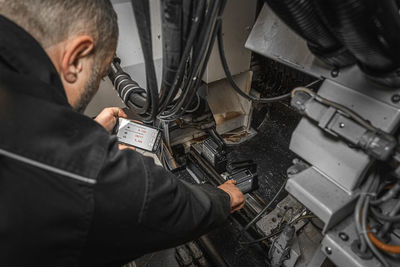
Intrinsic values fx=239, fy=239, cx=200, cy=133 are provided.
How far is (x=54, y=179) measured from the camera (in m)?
0.49

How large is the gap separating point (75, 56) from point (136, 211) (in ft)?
1.39

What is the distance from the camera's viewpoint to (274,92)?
6.01 ft

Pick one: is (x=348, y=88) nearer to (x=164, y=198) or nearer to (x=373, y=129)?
(x=373, y=129)

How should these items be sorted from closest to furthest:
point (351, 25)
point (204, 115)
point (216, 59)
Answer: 1. point (351, 25)
2. point (216, 59)
3. point (204, 115)

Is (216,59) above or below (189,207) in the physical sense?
above

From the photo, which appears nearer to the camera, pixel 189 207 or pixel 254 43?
pixel 189 207

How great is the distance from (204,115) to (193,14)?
954 millimetres

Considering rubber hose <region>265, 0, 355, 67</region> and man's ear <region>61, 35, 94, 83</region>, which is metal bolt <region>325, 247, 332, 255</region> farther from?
man's ear <region>61, 35, 94, 83</region>

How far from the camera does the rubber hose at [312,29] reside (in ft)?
1.55

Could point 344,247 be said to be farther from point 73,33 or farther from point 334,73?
point 73,33

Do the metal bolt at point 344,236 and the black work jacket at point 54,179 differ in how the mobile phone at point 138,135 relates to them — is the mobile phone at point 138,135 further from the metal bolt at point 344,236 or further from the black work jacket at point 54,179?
the metal bolt at point 344,236

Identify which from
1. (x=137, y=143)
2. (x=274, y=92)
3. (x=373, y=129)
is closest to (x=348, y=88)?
(x=373, y=129)

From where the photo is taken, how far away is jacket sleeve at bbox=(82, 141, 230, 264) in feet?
1.79

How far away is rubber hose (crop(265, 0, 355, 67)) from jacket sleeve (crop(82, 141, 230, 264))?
48cm
